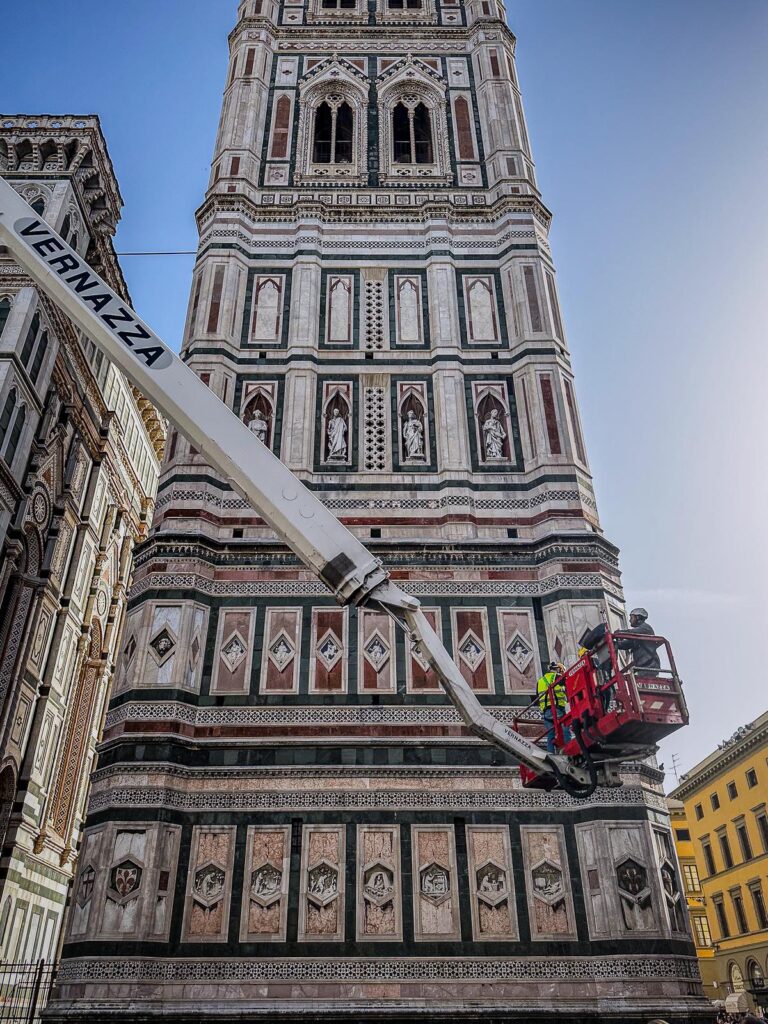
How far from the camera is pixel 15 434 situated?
15297 mm

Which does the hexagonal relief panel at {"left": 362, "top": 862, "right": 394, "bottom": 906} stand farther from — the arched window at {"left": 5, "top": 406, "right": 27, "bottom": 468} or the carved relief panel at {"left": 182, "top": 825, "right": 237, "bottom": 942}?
the arched window at {"left": 5, "top": 406, "right": 27, "bottom": 468}

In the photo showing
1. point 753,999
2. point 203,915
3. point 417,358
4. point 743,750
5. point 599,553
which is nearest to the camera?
point 203,915

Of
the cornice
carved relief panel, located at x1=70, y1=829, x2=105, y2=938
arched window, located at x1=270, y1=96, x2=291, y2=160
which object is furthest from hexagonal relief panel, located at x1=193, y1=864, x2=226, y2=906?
arched window, located at x1=270, y1=96, x2=291, y2=160

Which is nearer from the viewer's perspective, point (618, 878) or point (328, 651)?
point (618, 878)

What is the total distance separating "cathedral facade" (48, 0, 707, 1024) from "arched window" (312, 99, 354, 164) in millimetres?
513

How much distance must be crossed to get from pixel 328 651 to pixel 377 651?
70 centimetres

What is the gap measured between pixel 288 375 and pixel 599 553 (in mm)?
6198

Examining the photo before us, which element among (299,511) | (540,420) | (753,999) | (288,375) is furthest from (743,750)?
(299,511)

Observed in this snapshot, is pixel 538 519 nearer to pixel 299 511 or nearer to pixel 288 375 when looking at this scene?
pixel 288 375

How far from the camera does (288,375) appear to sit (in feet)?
52.0

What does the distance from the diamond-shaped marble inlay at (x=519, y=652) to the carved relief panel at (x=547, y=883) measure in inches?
Result: 89.5

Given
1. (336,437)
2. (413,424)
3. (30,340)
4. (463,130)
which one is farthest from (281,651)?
(463,130)

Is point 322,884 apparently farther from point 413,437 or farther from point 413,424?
point 413,424

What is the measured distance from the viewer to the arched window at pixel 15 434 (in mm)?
15133
